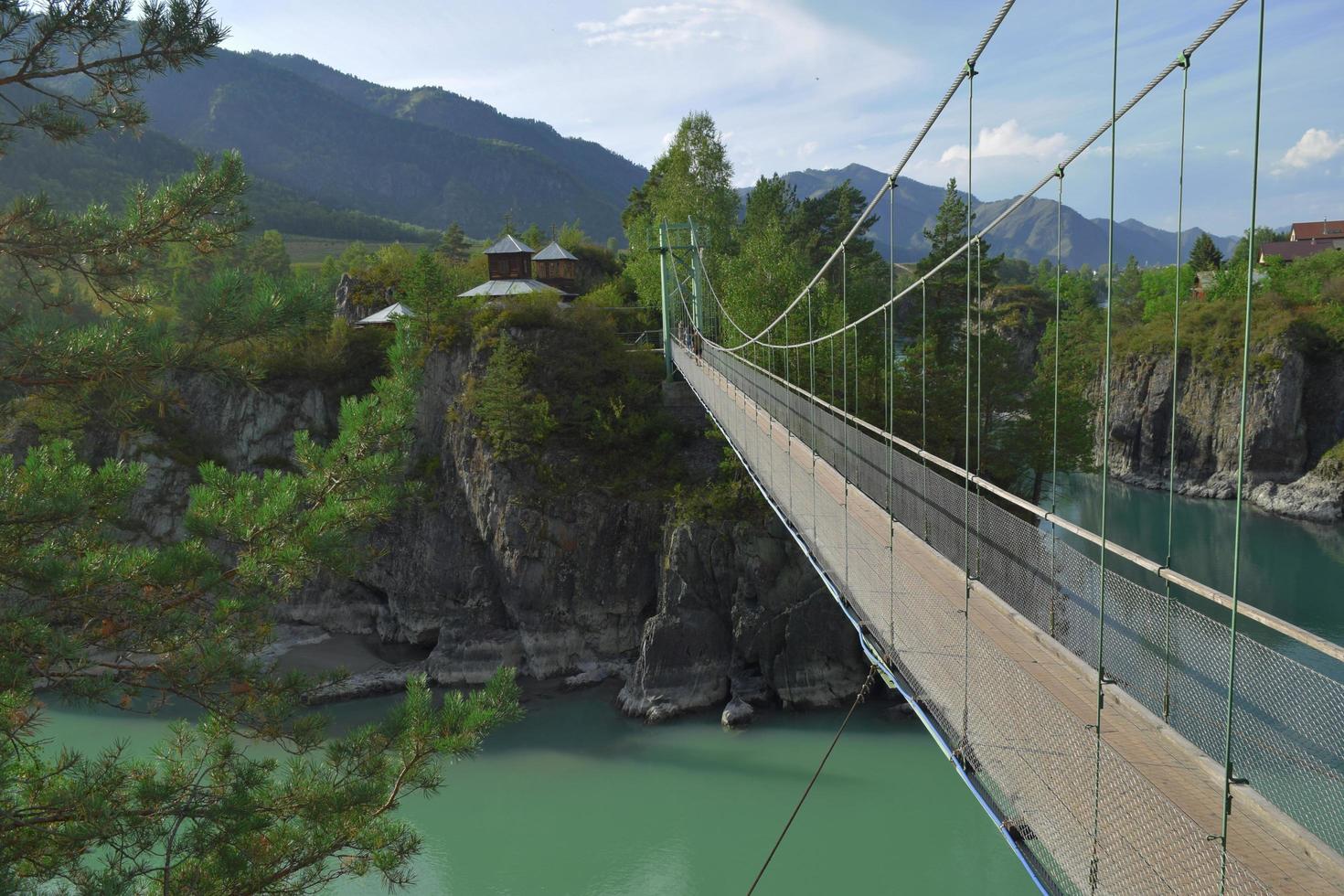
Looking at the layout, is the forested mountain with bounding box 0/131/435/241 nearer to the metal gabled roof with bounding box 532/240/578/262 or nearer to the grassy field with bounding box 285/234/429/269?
the grassy field with bounding box 285/234/429/269

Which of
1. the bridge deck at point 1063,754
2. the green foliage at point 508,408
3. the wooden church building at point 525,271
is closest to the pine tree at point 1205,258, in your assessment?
the wooden church building at point 525,271

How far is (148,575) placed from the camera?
12.0ft

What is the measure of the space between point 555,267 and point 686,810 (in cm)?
1642

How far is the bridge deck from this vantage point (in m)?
2.54

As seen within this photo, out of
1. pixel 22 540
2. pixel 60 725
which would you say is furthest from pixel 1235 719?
pixel 60 725

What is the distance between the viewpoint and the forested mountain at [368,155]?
119875 millimetres

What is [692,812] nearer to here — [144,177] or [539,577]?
[539,577]

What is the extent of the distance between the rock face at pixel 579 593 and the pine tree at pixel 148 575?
920 cm

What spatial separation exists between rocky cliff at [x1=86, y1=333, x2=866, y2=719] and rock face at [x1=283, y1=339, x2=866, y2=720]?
0.02 m

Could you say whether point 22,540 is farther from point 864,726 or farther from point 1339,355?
point 1339,355

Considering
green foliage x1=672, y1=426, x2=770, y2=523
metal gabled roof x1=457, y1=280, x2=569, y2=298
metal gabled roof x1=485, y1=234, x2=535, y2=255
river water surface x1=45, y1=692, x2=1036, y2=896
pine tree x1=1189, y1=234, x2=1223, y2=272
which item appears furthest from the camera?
pine tree x1=1189, y1=234, x2=1223, y2=272

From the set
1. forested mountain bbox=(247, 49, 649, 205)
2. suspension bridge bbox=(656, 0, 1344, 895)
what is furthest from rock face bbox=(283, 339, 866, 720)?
forested mountain bbox=(247, 49, 649, 205)

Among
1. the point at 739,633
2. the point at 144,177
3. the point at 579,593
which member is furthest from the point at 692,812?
the point at 144,177

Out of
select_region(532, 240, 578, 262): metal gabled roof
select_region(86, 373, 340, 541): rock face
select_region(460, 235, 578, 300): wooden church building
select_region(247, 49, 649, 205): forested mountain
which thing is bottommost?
select_region(86, 373, 340, 541): rock face
